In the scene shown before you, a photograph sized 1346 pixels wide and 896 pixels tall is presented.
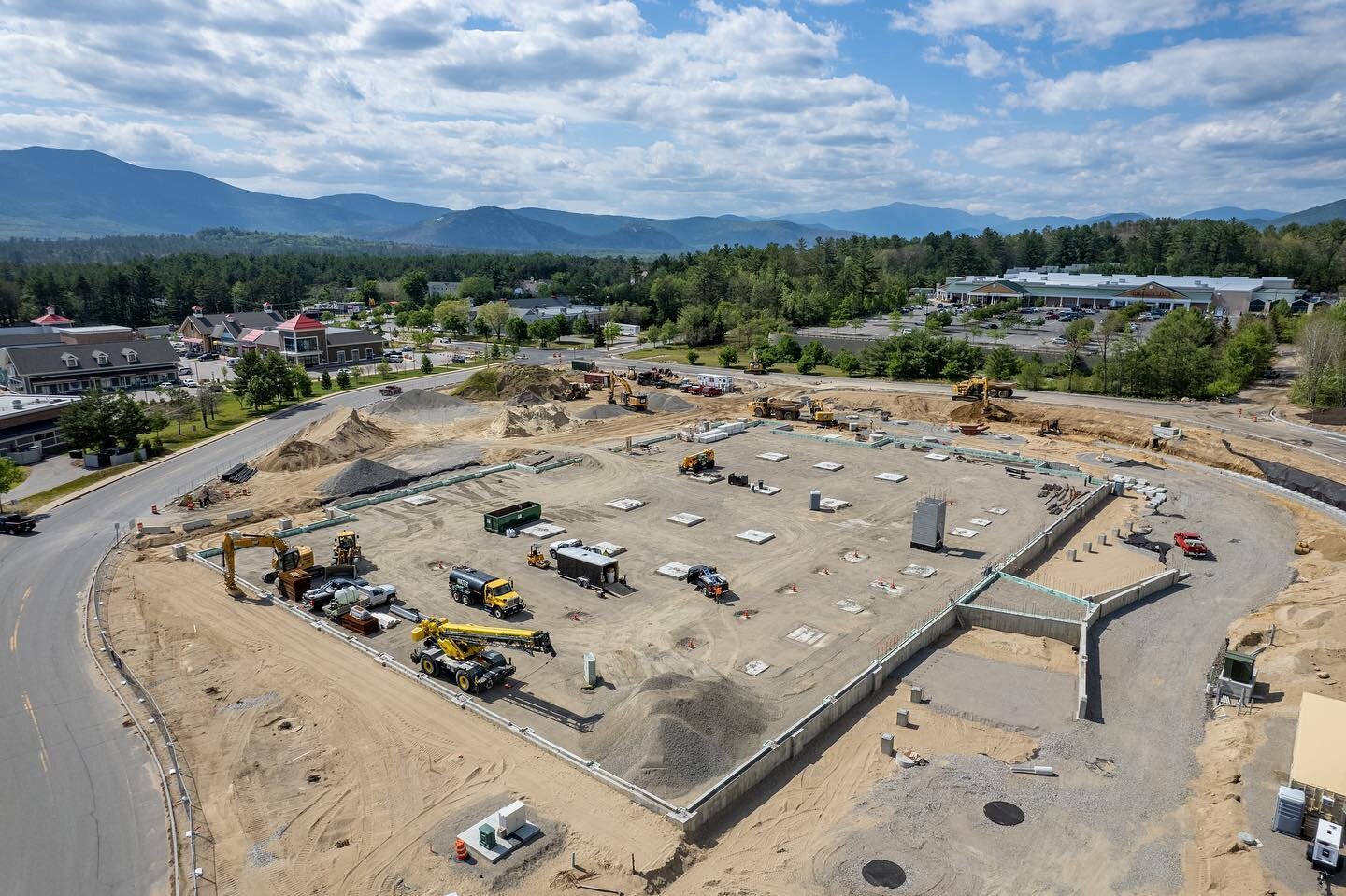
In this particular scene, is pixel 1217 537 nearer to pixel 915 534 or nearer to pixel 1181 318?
pixel 915 534

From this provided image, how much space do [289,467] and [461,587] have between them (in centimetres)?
2785

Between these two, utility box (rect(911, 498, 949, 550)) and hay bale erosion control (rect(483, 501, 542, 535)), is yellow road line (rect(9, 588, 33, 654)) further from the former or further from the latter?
utility box (rect(911, 498, 949, 550))

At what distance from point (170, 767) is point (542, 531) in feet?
67.9

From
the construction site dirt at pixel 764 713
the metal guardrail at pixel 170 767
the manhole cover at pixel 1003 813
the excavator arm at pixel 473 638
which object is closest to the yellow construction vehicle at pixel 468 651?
the excavator arm at pixel 473 638

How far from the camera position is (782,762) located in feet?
71.4

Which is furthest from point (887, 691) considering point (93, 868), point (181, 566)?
point (181, 566)

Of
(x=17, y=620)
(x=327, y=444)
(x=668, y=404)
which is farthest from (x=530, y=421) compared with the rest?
(x=17, y=620)

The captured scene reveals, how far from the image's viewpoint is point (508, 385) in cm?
7906

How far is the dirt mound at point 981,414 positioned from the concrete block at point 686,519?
3568 centimetres

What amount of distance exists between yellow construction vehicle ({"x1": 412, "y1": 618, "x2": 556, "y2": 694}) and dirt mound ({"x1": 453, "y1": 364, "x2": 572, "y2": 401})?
51287 mm

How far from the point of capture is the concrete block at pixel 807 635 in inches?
1134

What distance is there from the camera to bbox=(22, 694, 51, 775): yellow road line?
21.5 meters

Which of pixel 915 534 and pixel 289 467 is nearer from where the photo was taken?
pixel 915 534

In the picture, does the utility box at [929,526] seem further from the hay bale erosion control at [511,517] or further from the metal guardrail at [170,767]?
the metal guardrail at [170,767]
